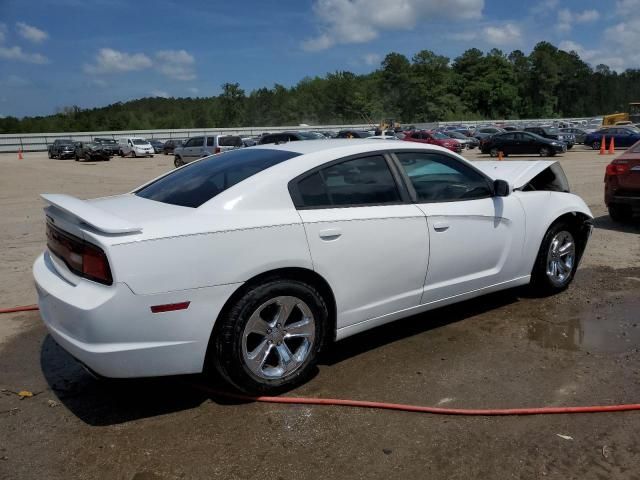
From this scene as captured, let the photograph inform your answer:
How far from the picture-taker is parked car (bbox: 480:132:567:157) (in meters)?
29.1

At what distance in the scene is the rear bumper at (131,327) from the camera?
9.54 ft

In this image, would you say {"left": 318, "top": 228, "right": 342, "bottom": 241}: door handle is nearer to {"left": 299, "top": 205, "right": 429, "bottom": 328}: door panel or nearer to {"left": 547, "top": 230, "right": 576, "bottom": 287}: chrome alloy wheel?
{"left": 299, "top": 205, "right": 429, "bottom": 328}: door panel

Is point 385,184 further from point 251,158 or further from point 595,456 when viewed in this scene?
point 595,456

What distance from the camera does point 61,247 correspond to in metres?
3.37

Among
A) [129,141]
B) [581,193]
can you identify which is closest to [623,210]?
[581,193]

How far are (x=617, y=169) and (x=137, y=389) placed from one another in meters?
7.57

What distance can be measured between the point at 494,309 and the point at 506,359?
44.0 inches

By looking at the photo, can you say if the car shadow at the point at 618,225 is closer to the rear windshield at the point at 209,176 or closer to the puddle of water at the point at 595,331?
the puddle of water at the point at 595,331

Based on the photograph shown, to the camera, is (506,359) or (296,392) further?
(506,359)

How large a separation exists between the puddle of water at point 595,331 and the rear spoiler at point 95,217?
3.11 meters

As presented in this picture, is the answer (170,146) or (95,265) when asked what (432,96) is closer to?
(170,146)

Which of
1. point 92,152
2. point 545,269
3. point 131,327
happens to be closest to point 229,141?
point 92,152

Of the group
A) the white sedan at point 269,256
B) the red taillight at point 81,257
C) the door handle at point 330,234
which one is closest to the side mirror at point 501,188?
the white sedan at point 269,256

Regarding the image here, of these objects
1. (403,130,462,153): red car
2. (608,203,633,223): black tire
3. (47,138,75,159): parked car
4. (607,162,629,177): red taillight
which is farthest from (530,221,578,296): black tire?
(47,138,75,159): parked car
